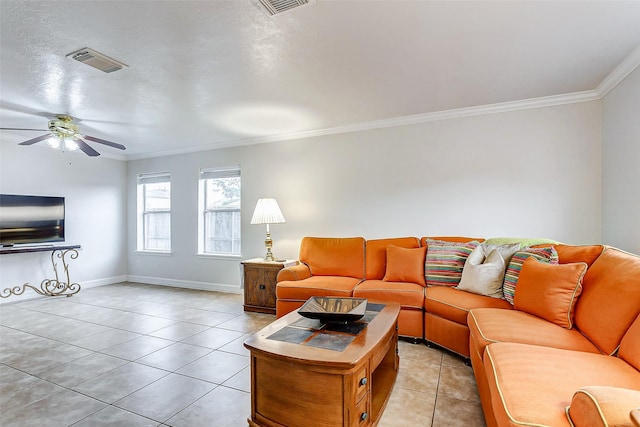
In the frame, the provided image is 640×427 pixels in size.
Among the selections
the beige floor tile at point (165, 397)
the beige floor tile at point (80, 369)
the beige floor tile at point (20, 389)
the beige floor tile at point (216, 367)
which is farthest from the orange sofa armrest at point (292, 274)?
the beige floor tile at point (20, 389)

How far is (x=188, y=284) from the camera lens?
5531 millimetres

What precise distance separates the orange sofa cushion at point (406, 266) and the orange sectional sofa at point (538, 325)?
0.01m

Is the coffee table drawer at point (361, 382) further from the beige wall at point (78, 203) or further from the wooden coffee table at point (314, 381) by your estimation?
the beige wall at point (78, 203)

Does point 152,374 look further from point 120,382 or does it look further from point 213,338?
point 213,338

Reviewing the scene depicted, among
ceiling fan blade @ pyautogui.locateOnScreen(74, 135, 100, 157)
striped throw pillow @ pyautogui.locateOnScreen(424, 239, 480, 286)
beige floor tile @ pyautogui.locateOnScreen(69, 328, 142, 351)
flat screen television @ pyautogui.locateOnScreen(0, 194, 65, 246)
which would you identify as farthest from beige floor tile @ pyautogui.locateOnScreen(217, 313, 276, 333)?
flat screen television @ pyautogui.locateOnScreen(0, 194, 65, 246)

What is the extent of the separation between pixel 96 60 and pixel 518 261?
12.2 ft

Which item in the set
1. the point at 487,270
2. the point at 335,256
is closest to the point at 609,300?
the point at 487,270

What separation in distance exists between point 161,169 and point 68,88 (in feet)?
9.58

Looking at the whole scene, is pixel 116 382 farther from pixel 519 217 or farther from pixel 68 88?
pixel 519 217

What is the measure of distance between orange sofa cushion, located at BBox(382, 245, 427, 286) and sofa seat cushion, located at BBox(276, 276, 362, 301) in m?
0.41

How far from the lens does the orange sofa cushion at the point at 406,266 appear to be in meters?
3.31

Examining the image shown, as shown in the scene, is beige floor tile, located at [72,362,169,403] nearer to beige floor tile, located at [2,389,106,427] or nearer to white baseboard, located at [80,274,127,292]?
beige floor tile, located at [2,389,106,427]

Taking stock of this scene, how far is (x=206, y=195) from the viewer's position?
18.0 feet

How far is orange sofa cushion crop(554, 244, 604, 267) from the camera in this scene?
219cm
